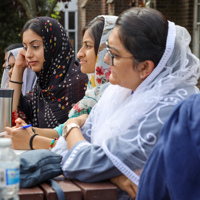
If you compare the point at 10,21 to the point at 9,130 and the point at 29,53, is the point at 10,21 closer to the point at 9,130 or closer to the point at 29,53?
the point at 29,53

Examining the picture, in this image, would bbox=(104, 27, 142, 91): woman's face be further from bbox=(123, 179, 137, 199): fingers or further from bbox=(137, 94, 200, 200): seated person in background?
bbox=(137, 94, 200, 200): seated person in background

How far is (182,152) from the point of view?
1256 mm

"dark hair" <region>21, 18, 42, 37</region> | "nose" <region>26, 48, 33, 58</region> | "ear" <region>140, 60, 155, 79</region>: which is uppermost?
"dark hair" <region>21, 18, 42, 37</region>

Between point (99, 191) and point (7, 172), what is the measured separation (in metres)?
0.56

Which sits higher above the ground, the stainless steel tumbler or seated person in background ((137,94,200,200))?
seated person in background ((137,94,200,200))

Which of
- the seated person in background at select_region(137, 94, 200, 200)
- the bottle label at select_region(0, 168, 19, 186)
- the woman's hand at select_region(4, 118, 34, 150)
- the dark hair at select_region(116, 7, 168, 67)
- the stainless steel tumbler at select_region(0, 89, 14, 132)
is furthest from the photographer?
the stainless steel tumbler at select_region(0, 89, 14, 132)

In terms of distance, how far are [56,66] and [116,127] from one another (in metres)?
1.98

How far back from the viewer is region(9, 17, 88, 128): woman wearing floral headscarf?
3816mm

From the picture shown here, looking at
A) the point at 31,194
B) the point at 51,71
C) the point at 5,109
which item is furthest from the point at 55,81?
the point at 31,194

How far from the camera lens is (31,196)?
1849mm

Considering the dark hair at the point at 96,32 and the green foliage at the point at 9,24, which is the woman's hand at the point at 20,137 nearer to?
the dark hair at the point at 96,32

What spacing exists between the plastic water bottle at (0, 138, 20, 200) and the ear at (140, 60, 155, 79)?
0.90 m

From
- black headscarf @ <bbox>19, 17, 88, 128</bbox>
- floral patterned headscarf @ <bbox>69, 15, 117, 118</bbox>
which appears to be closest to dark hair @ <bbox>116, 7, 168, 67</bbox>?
floral patterned headscarf @ <bbox>69, 15, 117, 118</bbox>

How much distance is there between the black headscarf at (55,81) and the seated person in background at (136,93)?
1.54 metres
